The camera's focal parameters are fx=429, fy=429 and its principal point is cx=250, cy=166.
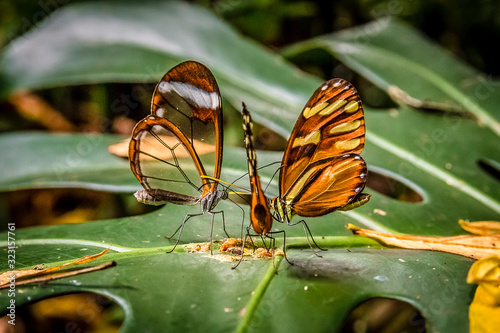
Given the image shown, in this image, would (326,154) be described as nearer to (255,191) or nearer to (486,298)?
(255,191)

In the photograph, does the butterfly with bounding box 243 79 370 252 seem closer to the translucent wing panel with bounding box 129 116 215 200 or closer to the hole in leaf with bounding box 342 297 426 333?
the translucent wing panel with bounding box 129 116 215 200

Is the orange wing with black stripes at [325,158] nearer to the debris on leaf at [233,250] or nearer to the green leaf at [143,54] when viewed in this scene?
the debris on leaf at [233,250]

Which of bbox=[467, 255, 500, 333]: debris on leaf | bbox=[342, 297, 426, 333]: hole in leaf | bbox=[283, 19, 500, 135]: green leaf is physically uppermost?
bbox=[283, 19, 500, 135]: green leaf

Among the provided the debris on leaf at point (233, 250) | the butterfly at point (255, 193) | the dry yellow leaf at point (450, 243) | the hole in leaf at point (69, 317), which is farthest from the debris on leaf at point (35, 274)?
the hole in leaf at point (69, 317)

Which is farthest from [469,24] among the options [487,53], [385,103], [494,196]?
[494,196]

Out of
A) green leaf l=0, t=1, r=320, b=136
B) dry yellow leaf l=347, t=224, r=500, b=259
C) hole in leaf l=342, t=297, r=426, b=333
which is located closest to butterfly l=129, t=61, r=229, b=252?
dry yellow leaf l=347, t=224, r=500, b=259
